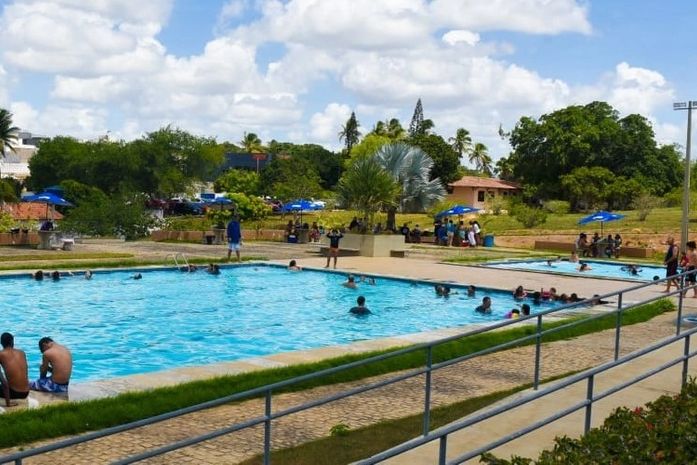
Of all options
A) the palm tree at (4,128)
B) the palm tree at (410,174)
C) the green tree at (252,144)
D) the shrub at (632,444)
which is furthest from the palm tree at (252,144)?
the shrub at (632,444)

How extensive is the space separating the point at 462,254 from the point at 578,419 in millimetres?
26733

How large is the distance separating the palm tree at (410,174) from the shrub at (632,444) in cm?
3535

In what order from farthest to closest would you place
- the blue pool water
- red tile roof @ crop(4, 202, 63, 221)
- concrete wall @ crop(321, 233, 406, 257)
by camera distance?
red tile roof @ crop(4, 202, 63, 221) → concrete wall @ crop(321, 233, 406, 257) → the blue pool water

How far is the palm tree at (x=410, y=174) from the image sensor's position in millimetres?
42500

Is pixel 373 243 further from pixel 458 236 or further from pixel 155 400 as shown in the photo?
pixel 155 400

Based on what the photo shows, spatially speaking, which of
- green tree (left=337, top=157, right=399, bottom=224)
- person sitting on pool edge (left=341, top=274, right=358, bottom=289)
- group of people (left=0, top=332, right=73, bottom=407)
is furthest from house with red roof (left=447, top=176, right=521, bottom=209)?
group of people (left=0, top=332, right=73, bottom=407)

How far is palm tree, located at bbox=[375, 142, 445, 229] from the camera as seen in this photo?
4250 centimetres

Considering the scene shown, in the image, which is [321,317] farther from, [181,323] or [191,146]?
[191,146]

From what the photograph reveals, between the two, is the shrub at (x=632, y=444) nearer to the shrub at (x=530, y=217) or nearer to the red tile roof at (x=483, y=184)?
the shrub at (x=530, y=217)

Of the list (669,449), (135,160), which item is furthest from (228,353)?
(135,160)

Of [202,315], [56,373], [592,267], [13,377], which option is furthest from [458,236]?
[13,377]

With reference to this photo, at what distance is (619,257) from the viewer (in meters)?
36.0

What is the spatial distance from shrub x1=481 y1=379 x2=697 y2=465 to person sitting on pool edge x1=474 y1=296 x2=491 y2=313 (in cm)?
1267

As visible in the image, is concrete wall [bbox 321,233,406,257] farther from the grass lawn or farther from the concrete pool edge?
the grass lawn
